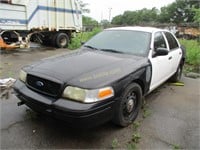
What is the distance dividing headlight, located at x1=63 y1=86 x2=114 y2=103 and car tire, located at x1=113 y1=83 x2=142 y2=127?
36cm

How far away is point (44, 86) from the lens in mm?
2922

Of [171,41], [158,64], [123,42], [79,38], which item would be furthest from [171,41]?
[79,38]

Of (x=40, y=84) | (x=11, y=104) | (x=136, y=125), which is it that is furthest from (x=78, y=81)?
(x=11, y=104)

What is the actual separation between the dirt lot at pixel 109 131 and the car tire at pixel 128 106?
0.14m

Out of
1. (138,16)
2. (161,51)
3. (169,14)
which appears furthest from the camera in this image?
(138,16)

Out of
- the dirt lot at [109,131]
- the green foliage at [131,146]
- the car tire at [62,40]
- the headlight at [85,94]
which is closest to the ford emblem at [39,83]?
the headlight at [85,94]

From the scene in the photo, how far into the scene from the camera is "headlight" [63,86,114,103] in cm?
266

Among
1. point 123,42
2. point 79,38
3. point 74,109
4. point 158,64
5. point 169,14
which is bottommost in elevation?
A: point 74,109

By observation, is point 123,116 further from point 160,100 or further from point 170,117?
point 160,100

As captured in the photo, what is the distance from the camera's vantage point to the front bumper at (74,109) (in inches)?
102

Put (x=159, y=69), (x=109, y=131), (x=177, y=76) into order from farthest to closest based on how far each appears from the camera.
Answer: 1. (x=177, y=76)
2. (x=159, y=69)
3. (x=109, y=131)

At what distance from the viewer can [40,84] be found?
2.97m

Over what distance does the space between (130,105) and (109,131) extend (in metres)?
0.53

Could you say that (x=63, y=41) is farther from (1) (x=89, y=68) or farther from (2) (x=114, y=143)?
(2) (x=114, y=143)
